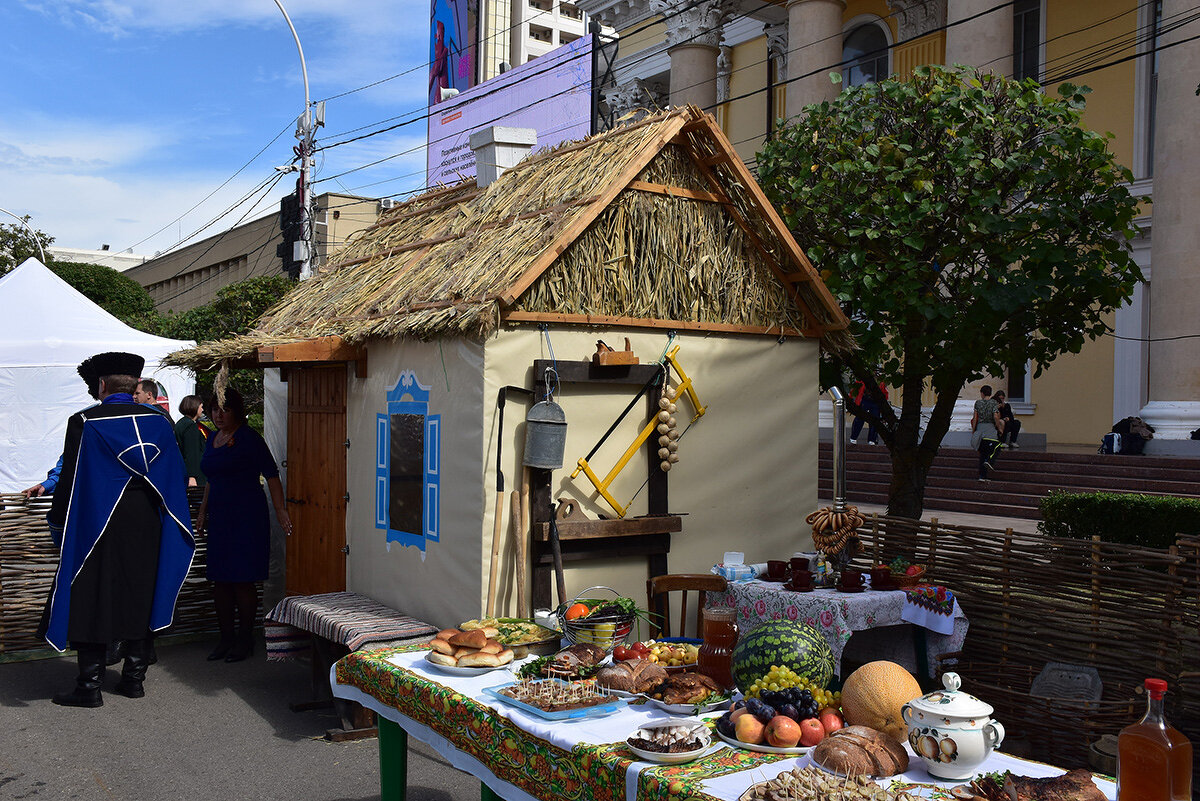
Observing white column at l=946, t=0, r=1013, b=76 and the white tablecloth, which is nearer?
the white tablecloth

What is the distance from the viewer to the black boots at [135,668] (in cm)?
753

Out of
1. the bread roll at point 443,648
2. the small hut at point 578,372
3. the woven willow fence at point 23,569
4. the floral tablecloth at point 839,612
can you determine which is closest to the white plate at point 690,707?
the bread roll at point 443,648

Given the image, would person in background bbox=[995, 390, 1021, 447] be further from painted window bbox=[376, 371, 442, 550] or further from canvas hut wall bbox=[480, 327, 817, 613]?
painted window bbox=[376, 371, 442, 550]

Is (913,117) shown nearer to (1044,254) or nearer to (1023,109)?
(1023,109)

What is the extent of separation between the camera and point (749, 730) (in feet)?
10.7

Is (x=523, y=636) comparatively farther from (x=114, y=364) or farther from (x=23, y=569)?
(x=23, y=569)

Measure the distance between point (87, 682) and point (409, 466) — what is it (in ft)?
9.01

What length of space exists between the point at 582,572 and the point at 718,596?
0.96 metres

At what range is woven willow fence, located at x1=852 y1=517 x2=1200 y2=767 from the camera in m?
5.89

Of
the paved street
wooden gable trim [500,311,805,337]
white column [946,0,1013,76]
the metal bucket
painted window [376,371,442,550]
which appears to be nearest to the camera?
the paved street

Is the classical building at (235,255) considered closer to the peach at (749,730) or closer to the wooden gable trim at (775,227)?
the wooden gable trim at (775,227)

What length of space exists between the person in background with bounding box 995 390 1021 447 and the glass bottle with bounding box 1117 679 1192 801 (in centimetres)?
1710

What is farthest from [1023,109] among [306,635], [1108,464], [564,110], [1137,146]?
[564,110]

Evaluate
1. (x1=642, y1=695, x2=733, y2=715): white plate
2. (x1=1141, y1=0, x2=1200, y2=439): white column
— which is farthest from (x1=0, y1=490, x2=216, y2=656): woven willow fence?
(x1=1141, y1=0, x2=1200, y2=439): white column
